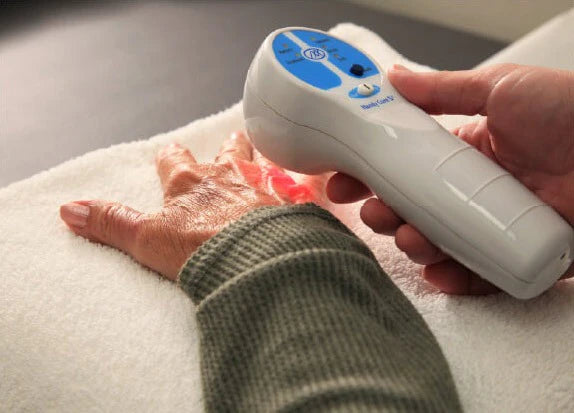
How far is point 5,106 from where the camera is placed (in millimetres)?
958

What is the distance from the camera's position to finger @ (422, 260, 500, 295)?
577 millimetres

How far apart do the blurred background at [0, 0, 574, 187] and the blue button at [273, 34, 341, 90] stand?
1.15ft

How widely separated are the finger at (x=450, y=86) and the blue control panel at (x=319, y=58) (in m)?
0.03

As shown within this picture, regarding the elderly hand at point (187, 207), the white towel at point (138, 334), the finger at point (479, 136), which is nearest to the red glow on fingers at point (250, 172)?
the elderly hand at point (187, 207)

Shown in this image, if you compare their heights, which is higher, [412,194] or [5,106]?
[412,194]

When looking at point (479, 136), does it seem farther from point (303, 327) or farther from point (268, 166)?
point (303, 327)

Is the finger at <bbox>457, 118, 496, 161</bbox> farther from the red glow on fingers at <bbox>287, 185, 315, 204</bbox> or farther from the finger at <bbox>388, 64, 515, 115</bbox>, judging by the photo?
the red glow on fingers at <bbox>287, 185, 315, 204</bbox>

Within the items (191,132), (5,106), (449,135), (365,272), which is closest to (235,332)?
(365,272)

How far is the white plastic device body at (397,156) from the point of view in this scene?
1.62 ft

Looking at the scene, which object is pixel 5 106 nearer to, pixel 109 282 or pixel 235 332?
pixel 109 282

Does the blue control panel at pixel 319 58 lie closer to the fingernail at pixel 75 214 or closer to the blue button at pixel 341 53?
the blue button at pixel 341 53

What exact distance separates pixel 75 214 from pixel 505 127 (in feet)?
1.41

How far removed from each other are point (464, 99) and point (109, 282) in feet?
1.22

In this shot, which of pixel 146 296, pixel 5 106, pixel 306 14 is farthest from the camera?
pixel 306 14
